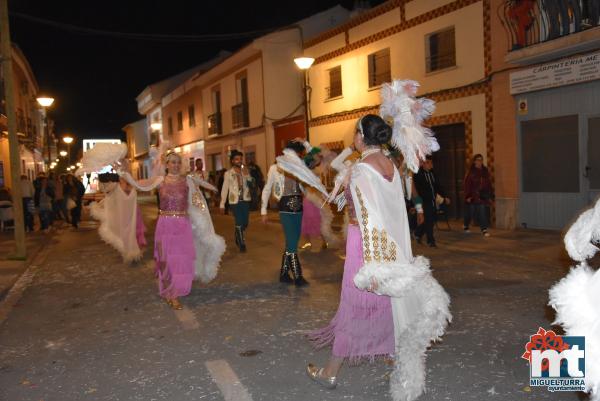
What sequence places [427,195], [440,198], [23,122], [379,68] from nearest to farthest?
[427,195] → [440,198] → [379,68] → [23,122]

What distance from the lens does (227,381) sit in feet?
14.3

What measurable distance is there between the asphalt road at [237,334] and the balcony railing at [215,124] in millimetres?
21642

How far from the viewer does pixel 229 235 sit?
14.3m

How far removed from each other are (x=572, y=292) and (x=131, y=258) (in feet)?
28.3

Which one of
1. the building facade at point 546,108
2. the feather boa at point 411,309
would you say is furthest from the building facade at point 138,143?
the feather boa at point 411,309

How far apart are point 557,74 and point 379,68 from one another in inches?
270

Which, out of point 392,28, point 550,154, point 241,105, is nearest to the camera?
point 550,154

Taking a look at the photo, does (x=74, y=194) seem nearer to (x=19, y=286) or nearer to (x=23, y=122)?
(x=19, y=286)

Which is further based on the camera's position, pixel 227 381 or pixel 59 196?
pixel 59 196

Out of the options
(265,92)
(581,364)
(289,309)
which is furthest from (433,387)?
(265,92)

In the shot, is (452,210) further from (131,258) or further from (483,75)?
(131,258)

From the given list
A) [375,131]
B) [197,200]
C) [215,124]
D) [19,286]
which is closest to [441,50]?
[197,200]

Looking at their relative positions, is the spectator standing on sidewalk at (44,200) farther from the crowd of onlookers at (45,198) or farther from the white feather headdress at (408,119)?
the white feather headdress at (408,119)

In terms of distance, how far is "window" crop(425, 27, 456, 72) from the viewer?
15.4 meters
